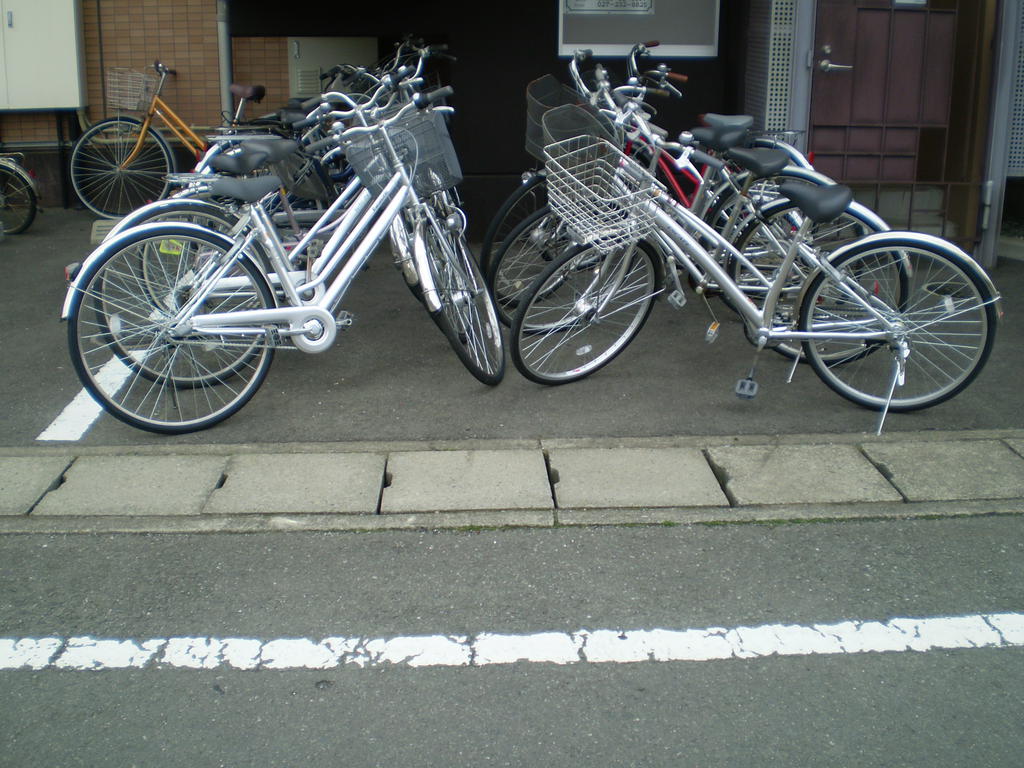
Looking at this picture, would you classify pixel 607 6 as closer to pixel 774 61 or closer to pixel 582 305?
pixel 774 61

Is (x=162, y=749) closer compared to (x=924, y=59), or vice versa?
(x=162, y=749)

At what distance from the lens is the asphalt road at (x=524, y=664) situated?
3039mm

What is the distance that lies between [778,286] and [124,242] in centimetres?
308

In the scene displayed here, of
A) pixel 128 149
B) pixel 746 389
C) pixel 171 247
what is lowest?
pixel 746 389

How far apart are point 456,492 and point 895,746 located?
2085 mm

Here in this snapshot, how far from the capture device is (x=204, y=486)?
4566 mm

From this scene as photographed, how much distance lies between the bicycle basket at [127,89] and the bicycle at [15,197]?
94 centimetres

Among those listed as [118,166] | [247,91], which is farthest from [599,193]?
[118,166]

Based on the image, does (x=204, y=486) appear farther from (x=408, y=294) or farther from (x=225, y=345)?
(x=408, y=294)

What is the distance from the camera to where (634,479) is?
4621 millimetres

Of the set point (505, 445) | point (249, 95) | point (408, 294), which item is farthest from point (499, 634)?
point (249, 95)

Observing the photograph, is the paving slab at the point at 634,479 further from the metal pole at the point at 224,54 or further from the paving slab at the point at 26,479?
the metal pole at the point at 224,54

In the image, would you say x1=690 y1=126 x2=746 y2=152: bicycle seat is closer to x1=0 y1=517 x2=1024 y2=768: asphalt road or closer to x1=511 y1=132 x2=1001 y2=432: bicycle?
x1=511 y1=132 x2=1001 y2=432: bicycle

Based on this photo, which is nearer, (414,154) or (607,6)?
(414,154)
